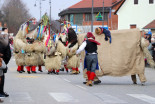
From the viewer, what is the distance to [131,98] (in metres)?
12.7

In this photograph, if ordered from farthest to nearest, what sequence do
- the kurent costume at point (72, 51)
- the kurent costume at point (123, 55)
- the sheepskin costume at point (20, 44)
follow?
the sheepskin costume at point (20, 44) < the kurent costume at point (72, 51) < the kurent costume at point (123, 55)

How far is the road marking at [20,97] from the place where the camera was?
11.9 meters

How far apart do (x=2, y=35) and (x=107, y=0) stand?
261 ft

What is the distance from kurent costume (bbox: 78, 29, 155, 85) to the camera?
16734 mm

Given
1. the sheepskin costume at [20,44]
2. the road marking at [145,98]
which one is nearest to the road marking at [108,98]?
the road marking at [145,98]

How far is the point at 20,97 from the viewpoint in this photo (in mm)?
12492

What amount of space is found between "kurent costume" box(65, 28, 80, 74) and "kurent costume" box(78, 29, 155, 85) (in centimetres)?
418

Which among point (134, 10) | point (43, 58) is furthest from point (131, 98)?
point (134, 10)

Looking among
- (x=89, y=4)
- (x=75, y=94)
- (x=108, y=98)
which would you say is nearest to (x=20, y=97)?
(x=75, y=94)

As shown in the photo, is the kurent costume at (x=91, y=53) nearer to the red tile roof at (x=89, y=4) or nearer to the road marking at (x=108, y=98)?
the road marking at (x=108, y=98)

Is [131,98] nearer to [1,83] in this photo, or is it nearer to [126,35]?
[1,83]

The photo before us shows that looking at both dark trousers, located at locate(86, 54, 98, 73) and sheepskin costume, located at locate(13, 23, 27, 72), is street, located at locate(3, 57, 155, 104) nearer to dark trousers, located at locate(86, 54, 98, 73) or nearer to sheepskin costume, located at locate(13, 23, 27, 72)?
dark trousers, located at locate(86, 54, 98, 73)

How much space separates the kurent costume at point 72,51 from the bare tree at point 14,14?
329 feet

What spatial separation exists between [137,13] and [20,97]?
50.8 metres
